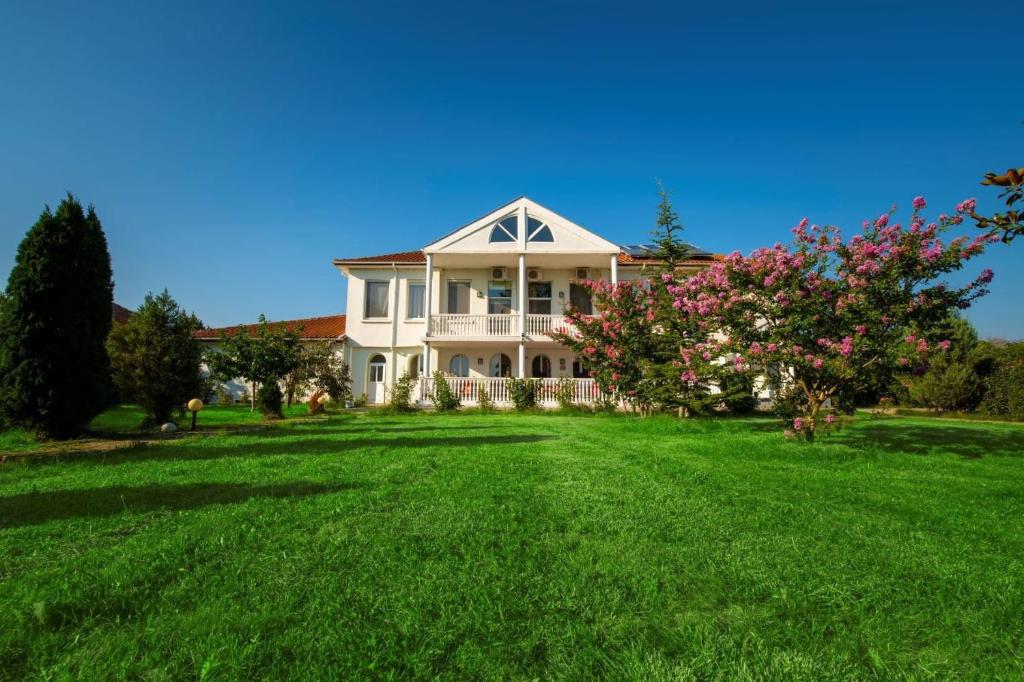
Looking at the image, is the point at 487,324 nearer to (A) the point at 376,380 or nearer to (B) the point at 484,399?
(B) the point at 484,399

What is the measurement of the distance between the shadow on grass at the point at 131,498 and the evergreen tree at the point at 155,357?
6.70m

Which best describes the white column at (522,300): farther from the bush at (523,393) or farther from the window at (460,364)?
the window at (460,364)

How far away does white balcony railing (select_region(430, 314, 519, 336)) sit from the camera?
61.8ft

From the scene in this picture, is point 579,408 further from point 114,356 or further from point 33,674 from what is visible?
point 33,674

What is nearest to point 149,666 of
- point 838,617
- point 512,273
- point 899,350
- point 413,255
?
point 838,617

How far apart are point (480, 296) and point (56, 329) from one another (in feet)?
48.0

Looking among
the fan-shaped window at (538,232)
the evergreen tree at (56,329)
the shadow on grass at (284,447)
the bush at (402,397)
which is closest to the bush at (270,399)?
the bush at (402,397)

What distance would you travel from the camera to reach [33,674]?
1594mm

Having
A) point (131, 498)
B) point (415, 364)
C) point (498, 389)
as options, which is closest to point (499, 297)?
point (415, 364)

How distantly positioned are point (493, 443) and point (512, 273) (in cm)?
1422

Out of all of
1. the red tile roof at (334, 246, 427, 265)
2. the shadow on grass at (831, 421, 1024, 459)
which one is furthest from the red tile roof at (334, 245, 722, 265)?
the shadow on grass at (831, 421, 1024, 459)

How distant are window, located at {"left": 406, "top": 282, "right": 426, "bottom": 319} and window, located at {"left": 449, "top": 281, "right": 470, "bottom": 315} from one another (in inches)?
52.9

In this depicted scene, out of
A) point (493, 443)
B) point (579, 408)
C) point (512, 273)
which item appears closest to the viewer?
point (493, 443)

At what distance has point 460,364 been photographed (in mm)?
20547
